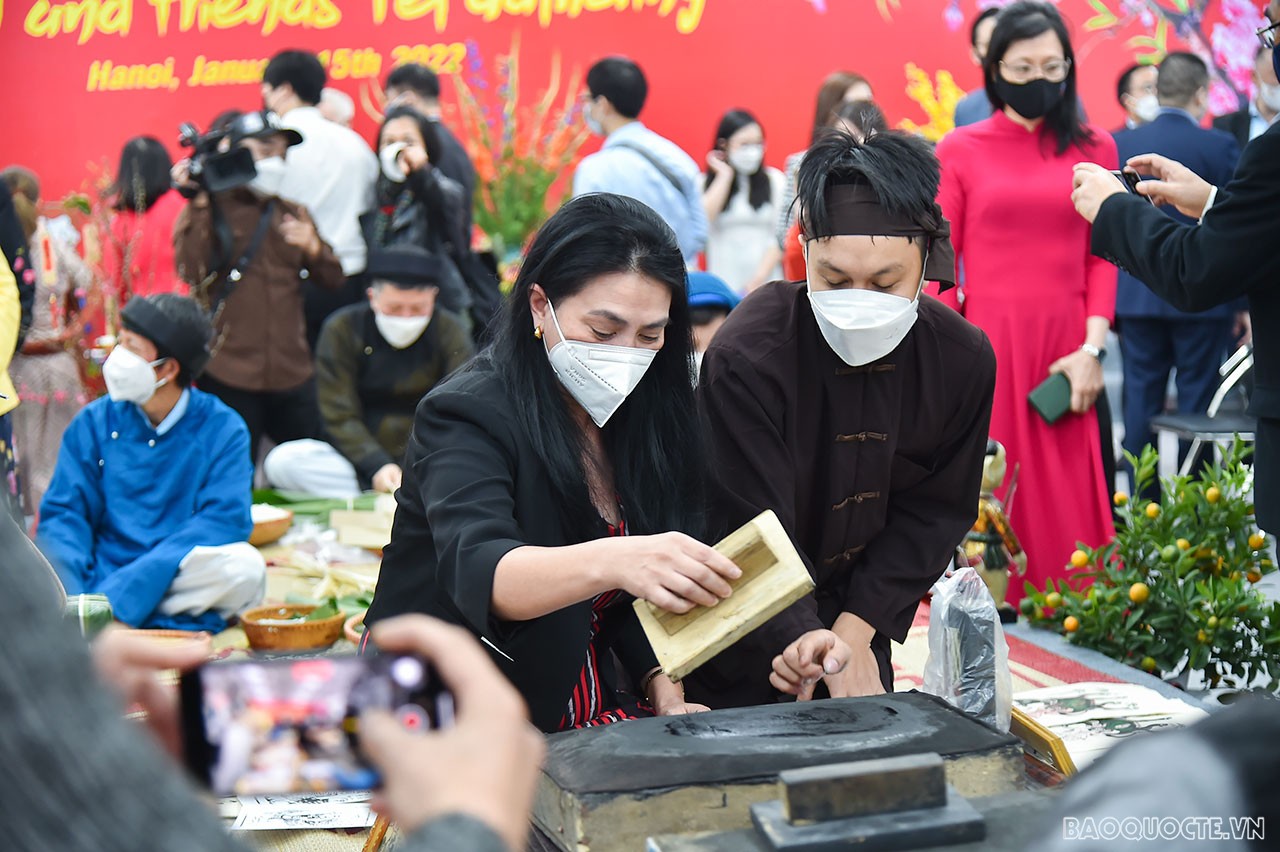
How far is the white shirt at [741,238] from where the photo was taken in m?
6.65

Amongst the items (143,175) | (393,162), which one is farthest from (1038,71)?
(143,175)

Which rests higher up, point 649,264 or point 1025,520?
point 649,264

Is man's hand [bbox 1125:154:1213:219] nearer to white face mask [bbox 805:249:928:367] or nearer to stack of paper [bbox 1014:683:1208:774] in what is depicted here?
white face mask [bbox 805:249:928:367]

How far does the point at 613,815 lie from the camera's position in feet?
4.56

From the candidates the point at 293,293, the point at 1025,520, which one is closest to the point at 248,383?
the point at 293,293

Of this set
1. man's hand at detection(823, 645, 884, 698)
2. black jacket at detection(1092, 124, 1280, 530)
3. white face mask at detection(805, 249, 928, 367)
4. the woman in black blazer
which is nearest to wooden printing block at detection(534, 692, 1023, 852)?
Result: the woman in black blazer

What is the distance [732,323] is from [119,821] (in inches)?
73.0

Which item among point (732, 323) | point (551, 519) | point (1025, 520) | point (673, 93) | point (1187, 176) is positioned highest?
point (673, 93)

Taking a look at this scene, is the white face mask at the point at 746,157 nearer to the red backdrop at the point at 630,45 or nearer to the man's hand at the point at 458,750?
the red backdrop at the point at 630,45

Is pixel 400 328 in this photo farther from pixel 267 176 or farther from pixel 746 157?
pixel 746 157

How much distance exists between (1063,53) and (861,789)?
3.10 metres

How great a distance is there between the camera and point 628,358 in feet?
6.77

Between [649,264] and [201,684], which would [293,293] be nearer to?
[649,264]

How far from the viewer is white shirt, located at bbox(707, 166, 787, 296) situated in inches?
262
